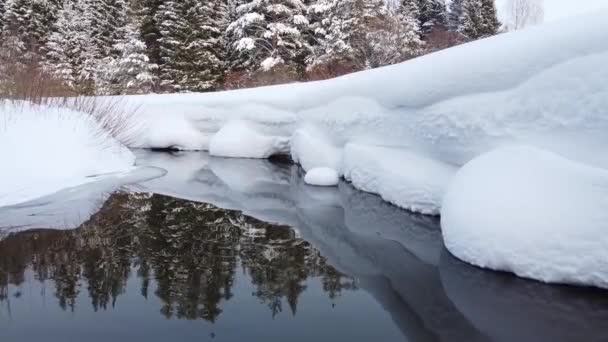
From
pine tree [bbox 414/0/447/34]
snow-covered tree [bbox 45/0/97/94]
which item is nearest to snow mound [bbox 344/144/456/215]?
snow-covered tree [bbox 45/0/97/94]

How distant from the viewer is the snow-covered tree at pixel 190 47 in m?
16.3

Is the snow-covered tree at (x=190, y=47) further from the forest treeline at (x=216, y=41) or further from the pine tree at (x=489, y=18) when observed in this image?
the pine tree at (x=489, y=18)

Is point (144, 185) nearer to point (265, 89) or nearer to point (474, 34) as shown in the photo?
point (265, 89)

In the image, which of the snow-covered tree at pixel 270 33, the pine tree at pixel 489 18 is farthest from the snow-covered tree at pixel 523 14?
the snow-covered tree at pixel 270 33

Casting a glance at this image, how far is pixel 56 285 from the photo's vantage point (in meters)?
2.79

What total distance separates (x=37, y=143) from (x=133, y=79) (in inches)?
486

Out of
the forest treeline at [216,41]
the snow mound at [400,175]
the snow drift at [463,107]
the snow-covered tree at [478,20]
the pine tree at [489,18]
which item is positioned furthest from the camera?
the pine tree at [489,18]

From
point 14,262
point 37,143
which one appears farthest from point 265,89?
point 14,262

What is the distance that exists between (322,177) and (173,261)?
3496 mm

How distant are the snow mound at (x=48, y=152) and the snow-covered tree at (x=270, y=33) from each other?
863 centimetres

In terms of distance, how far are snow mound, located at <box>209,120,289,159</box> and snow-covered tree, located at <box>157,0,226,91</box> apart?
7223 mm

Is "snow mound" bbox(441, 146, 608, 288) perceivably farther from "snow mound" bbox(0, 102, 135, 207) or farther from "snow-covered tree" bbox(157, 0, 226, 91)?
"snow-covered tree" bbox(157, 0, 226, 91)

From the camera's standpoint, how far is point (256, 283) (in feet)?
9.39

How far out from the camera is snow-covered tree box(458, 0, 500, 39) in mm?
20531
